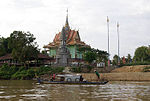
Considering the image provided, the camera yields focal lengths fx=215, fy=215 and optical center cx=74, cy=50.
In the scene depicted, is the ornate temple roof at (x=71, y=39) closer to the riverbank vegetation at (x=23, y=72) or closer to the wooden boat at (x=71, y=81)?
the riverbank vegetation at (x=23, y=72)

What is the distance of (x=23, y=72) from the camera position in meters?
38.3

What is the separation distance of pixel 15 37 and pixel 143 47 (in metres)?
35.5

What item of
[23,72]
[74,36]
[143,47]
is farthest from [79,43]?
[23,72]

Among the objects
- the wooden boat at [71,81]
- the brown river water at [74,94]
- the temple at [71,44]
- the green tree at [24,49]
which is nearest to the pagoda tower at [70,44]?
the temple at [71,44]

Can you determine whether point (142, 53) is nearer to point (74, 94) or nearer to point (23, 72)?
point (23, 72)

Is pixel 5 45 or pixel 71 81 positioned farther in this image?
pixel 5 45

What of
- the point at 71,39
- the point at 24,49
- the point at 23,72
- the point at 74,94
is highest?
the point at 71,39

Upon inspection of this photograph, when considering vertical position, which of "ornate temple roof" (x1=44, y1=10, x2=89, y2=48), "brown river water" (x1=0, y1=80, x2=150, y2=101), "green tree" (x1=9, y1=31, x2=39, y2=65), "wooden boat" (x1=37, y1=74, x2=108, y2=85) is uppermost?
"ornate temple roof" (x1=44, y1=10, x2=89, y2=48)

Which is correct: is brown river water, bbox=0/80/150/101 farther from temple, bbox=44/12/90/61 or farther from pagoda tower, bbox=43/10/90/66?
temple, bbox=44/12/90/61

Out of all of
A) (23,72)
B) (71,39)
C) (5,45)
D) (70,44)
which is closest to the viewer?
(23,72)

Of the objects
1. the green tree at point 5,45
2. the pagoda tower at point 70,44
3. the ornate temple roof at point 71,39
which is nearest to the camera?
the green tree at point 5,45

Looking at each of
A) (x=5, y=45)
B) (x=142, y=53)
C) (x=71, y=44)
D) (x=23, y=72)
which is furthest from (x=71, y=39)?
(x=23, y=72)

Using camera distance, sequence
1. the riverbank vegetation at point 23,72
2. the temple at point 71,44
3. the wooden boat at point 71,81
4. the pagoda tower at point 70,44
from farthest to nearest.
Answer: the temple at point 71,44
the pagoda tower at point 70,44
the riverbank vegetation at point 23,72
the wooden boat at point 71,81

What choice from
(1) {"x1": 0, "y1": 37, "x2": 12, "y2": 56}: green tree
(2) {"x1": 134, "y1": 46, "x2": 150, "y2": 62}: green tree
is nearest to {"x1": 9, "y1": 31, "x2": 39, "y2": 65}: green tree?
(1) {"x1": 0, "y1": 37, "x2": 12, "y2": 56}: green tree
